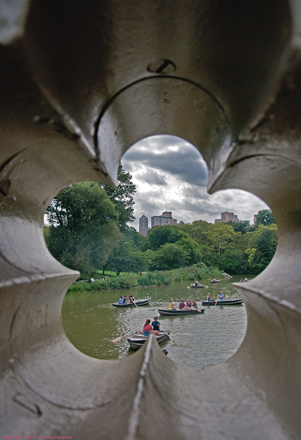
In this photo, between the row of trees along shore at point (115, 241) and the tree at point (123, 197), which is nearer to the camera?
the row of trees along shore at point (115, 241)

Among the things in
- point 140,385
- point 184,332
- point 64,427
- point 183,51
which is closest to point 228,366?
point 140,385

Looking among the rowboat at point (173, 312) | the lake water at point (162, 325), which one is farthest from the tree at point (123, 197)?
the rowboat at point (173, 312)

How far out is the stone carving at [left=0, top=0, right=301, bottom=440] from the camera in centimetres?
113

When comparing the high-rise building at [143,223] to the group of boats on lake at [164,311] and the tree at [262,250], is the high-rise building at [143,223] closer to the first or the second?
the tree at [262,250]

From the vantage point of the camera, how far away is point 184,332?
11.9 meters

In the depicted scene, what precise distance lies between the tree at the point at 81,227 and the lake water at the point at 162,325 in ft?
10.6

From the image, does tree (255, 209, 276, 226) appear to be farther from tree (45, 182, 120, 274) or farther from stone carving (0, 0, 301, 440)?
stone carving (0, 0, 301, 440)

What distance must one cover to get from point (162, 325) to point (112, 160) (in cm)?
1235

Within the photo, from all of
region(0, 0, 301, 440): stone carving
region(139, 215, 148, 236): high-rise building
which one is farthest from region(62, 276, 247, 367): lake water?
region(139, 215, 148, 236): high-rise building

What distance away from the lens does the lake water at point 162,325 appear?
9.36 metres

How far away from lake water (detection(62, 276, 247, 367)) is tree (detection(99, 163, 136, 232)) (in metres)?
10.5

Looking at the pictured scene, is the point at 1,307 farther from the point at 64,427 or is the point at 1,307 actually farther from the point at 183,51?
the point at 183,51

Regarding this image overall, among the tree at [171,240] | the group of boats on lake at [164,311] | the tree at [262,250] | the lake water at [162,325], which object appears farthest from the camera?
the tree at [171,240]

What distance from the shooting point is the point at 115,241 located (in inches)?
950
